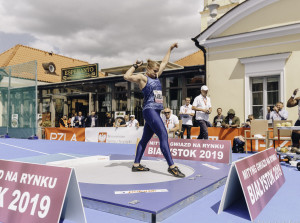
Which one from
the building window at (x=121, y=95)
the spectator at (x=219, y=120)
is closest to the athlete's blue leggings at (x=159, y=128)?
the spectator at (x=219, y=120)

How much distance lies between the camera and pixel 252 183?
3.21 metres

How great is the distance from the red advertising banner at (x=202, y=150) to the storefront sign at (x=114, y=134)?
5.68 m

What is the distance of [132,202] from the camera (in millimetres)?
3100

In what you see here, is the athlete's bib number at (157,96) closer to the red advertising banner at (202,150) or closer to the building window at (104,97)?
the red advertising banner at (202,150)

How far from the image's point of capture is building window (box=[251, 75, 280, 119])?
38.2 ft

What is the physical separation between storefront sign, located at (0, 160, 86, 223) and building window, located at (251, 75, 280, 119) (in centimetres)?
1066

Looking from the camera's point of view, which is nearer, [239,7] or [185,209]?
[185,209]

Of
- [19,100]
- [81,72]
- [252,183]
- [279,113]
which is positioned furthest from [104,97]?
[252,183]

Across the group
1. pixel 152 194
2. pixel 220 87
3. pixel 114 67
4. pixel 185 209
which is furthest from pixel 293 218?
pixel 114 67

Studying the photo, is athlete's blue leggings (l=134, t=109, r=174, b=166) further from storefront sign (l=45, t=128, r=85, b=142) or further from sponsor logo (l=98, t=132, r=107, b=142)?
storefront sign (l=45, t=128, r=85, b=142)

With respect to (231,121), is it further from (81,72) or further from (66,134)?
(81,72)

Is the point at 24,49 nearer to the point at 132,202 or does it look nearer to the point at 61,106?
the point at 61,106

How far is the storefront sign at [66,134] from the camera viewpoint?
14.5 metres

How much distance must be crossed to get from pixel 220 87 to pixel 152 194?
10.2 metres
